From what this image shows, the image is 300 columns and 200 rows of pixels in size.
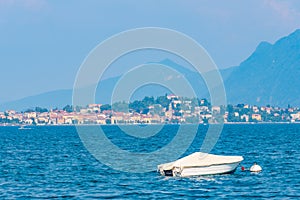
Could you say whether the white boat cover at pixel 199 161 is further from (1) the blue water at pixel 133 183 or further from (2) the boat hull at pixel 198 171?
(1) the blue water at pixel 133 183

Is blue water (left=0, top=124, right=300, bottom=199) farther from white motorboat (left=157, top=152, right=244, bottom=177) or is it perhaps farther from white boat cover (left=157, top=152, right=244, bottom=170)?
white boat cover (left=157, top=152, right=244, bottom=170)

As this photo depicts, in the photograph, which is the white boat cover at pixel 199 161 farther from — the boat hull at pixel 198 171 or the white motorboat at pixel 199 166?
the boat hull at pixel 198 171

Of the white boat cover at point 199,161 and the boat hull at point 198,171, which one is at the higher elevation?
the white boat cover at point 199,161

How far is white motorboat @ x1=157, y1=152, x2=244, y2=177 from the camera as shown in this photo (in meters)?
68.3

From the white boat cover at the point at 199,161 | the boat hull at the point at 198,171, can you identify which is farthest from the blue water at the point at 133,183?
the white boat cover at the point at 199,161

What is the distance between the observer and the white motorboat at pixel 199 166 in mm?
68312

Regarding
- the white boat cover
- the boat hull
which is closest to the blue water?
the boat hull

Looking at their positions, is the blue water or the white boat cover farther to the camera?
the white boat cover

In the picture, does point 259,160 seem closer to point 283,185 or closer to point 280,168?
point 280,168

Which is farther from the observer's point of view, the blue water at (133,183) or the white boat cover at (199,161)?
the white boat cover at (199,161)

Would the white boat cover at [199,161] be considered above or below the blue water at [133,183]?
above

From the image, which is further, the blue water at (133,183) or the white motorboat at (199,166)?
the white motorboat at (199,166)

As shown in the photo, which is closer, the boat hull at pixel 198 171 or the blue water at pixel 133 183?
the blue water at pixel 133 183

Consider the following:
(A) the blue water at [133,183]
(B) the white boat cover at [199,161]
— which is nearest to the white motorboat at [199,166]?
(B) the white boat cover at [199,161]
